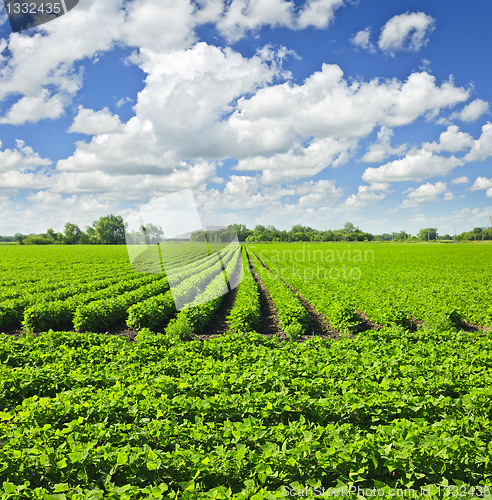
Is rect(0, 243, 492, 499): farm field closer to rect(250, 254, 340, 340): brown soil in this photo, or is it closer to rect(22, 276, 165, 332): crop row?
rect(250, 254, 340, 340): brown soil

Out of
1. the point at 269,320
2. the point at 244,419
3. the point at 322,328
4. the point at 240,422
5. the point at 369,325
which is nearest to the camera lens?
the point at 244,419

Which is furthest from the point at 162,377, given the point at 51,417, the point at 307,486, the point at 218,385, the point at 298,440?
the point at 307,486

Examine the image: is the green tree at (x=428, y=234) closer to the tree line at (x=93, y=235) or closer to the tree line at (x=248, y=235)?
the tree line at (x=248, y=235)

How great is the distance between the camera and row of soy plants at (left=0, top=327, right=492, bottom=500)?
3.05 metres

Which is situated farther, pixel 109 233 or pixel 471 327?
Answer: pixel 109 233

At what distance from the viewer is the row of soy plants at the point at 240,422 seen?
305cm

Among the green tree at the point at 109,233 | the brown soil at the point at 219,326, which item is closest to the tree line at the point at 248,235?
the green tree at the point at 109,233

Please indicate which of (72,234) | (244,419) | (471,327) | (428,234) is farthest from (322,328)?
(428,234)

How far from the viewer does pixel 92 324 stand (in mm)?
12500

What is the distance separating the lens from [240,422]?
3828mm

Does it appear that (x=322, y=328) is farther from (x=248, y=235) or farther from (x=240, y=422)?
(x=248, y=235)

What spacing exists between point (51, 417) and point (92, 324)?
9.15 metres

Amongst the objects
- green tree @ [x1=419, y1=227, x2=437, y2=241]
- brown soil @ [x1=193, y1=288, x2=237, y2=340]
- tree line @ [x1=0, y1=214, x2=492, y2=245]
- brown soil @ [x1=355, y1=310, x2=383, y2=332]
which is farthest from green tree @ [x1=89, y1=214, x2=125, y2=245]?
green tree @ [x1=419, y1=227, x2=437, y2=241]

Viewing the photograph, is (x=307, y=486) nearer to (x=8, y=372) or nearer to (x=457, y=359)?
(x=457, y=359)
